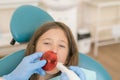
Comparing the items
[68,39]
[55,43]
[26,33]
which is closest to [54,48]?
[55,43]

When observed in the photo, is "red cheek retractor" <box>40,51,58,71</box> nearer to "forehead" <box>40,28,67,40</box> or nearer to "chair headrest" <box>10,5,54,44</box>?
"forehead" <box>40,28,67,40</box>

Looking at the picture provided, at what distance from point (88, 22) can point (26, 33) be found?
177 centimetres

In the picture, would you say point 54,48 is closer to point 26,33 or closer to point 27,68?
point 27,68

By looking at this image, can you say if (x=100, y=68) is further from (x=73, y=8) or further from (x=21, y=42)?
(x=73, y=8)

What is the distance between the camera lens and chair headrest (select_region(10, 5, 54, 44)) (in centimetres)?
135

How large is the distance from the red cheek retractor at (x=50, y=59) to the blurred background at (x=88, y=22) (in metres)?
1.16

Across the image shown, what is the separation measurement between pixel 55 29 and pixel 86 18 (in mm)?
1877

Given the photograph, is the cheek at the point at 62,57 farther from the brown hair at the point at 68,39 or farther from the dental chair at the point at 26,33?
the dental chair at the point at 26,33

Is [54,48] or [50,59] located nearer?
[50,59]

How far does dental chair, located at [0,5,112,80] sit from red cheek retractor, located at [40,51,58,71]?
0.26 metres

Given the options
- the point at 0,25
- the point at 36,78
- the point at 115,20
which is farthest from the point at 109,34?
the point at 36,78

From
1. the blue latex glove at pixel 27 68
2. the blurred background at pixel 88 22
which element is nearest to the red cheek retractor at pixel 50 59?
the blue latex glove at pixel 27 68

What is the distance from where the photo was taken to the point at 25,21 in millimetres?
1398

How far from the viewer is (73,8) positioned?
2.48m
